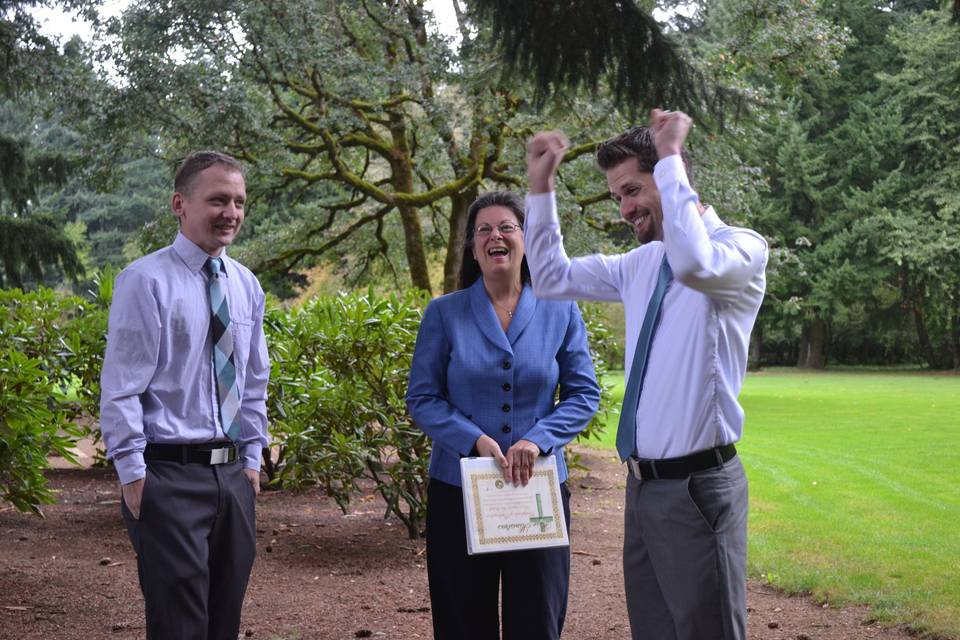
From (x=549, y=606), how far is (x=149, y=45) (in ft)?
41.2

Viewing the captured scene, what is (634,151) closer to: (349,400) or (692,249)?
(692,249)

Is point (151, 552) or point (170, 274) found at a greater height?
point (170, 274)

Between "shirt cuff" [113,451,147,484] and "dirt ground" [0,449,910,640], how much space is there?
7.90 ft

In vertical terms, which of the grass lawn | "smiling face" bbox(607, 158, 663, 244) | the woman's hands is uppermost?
"smiling face" bbox(607, 158, 663, 244)

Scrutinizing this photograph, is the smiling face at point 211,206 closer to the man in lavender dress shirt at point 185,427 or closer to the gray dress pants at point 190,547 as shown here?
the man in lavender dress shirt at point 185,427

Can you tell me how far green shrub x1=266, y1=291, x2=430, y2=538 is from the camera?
7.18 meters

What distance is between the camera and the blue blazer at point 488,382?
3.82m

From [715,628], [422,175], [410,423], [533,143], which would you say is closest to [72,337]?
[410,423]

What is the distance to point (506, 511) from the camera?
3.56 meters

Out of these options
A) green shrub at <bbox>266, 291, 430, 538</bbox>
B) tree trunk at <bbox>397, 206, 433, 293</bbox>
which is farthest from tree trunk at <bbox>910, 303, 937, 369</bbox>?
green shrub at <bbox>266, 291, 430, 538</bbox>

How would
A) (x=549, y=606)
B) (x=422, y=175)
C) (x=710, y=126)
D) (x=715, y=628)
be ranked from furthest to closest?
(x=422, y=175), (x=710, y=126), (x=549, y=606), (x=715, y=628)

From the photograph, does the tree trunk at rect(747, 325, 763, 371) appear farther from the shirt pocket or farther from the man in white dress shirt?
the man in white dress shirt

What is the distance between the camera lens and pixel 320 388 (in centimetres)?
727

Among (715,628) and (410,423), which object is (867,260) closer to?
(410,423)
